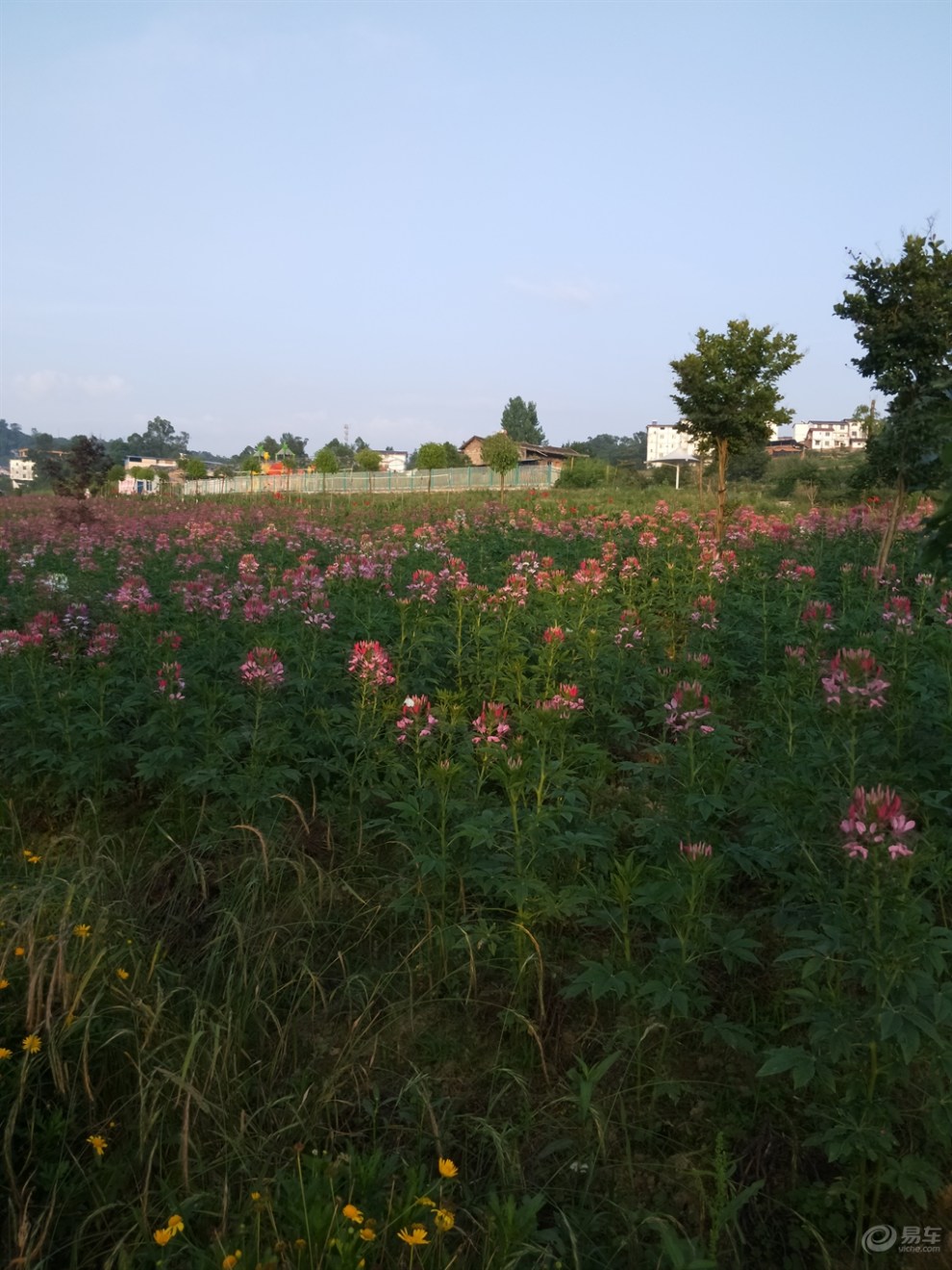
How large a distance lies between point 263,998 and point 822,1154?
1873mm

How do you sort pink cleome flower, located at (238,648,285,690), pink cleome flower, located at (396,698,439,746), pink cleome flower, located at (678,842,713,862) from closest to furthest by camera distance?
1. pink cleome flower, located at (678,842,713,862)
2. pink cleome flower, located at (396,698,439,746)
3. pink cleome flower, located at (238,648,285,690)

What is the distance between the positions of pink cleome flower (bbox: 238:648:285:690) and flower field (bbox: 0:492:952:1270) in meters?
0.02

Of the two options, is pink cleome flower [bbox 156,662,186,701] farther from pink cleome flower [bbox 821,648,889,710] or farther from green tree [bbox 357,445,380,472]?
green tree [bbox 357,445,380,472]

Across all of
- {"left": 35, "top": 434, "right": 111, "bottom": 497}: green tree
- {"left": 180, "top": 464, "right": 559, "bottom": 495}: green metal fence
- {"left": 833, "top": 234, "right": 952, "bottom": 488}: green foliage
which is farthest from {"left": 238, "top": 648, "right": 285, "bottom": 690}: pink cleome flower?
{"left": 180, "top": 464, "right": 559, "bottom": 495}: green metal fence

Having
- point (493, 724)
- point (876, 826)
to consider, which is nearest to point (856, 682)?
point (876, 826)

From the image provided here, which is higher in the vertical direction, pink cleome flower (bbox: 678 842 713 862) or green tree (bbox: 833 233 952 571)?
green tree (bbox: 833 233 952 571)

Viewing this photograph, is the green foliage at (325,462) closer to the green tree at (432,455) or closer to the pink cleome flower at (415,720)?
the green tree at (432,455)

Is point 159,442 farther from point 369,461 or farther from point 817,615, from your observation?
point 817,615

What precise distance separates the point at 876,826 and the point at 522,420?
10648 cm

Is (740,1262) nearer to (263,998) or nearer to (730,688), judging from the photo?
(263,998)

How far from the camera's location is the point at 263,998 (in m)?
3.06

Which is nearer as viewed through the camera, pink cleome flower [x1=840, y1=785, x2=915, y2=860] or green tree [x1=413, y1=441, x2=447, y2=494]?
pink cleome flower [x1=840, y1=785, x2=915, y2=860]

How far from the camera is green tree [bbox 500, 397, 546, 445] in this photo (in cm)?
10438

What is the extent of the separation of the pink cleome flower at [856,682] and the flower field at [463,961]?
1 centimetres
